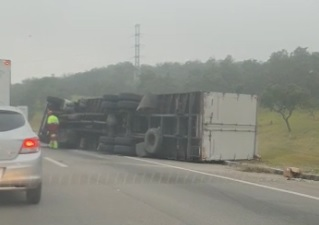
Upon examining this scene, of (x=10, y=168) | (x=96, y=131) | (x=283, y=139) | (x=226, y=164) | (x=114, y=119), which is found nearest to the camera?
(x=10, y=168)

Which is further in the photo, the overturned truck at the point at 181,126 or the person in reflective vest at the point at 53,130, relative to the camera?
the person in reflective vest at the point at 53,130

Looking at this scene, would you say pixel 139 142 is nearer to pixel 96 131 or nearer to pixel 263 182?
pixel 96 131

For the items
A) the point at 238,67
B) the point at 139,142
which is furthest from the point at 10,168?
the point at 238,67

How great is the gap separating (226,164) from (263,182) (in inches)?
225

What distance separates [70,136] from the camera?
26266 millimetres

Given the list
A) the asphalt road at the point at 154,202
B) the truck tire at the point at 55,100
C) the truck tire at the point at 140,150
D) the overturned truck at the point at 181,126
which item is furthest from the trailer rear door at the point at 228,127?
the truck tire at the point at 55,100

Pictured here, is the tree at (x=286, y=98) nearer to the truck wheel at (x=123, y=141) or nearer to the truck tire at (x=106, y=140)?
the truck tire at (x=106, y=140)

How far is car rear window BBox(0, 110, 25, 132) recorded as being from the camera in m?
8.56

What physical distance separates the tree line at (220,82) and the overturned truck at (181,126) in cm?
3136

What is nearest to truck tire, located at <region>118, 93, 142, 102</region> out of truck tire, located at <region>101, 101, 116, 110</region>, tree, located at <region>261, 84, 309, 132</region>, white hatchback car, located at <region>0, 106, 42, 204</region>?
truck tire, located at <region>101, 101, 116, 110</region>

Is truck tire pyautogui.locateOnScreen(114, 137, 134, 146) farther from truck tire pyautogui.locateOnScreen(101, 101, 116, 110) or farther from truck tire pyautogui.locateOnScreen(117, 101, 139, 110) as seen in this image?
truck tire pyautogui.locateOnScreen(101, 101, 116, 110)

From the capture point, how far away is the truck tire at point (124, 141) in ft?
70.3

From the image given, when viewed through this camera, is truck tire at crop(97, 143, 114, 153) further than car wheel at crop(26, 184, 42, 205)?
Yes

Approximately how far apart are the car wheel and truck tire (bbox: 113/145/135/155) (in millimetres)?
12548
